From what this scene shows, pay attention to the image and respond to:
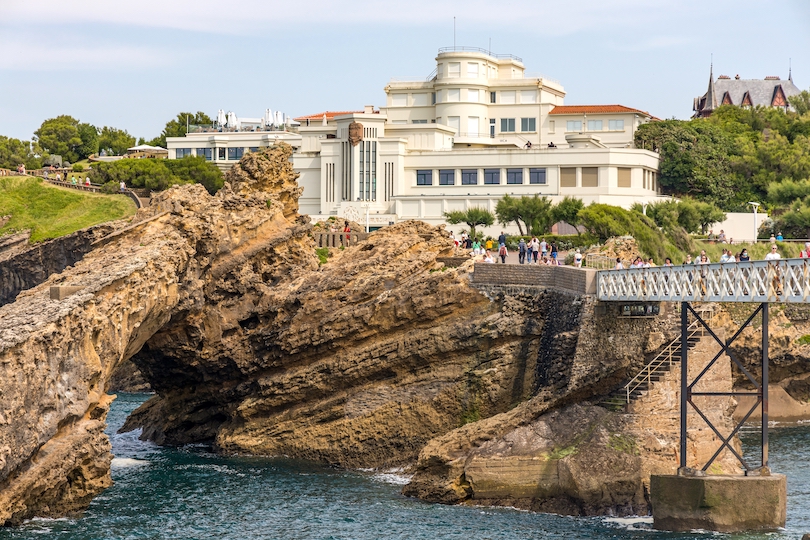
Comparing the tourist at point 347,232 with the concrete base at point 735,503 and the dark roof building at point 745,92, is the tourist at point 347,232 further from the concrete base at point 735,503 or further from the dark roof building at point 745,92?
the dark roof building at point 745,92

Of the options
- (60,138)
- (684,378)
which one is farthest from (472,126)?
(684,378)

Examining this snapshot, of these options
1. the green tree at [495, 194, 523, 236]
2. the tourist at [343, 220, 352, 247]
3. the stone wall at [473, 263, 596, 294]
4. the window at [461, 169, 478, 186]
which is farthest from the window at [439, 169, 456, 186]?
the stone wall at [473, 263, 596, 294]

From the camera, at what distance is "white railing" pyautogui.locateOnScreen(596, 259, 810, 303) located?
122 ft

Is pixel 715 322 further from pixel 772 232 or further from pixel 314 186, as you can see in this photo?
pixel 314 186

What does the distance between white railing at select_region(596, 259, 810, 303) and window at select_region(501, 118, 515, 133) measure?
236 feet

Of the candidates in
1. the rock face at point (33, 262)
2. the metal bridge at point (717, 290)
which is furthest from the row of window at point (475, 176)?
the metal bridge at point (717, 290)

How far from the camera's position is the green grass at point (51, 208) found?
8888 cm

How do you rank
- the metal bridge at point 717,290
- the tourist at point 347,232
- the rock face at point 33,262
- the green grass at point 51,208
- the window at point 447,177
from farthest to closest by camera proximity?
the window at point 447,177 < the green grass at point 51,208 < the rock face at point 33,262 < the tourist at point 347,232 < the metal bridge at point 717,290

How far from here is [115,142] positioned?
145625mm

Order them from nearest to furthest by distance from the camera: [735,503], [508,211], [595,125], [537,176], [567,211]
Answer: [735,503] < [567,211] < [508,211] < [537,176] < [595,125]

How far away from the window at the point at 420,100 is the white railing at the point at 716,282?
7270 cm

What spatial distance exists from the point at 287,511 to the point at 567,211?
48.6 metres

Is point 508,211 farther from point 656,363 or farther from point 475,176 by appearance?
point 656,363

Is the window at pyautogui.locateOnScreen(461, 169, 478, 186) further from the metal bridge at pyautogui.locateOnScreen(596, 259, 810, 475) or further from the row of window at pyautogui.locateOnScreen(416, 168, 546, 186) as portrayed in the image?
the metal bridge at pyautogui.locateOnScreen(596, 259, 810, 475)
